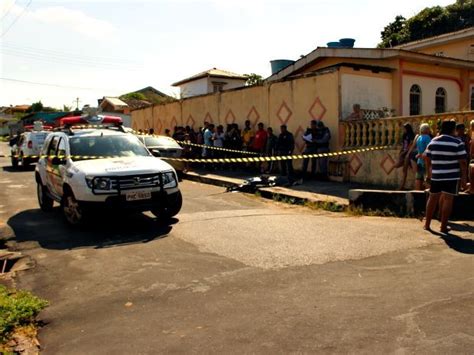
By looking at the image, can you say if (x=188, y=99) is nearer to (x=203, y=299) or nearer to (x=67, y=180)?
(x=67, y=180)

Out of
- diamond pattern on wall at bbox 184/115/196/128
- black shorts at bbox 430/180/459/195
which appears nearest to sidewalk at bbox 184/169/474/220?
black shorts at bbox 430/180/459/195

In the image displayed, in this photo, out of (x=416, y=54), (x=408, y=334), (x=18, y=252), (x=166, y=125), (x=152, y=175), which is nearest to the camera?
(x=408, y=334)

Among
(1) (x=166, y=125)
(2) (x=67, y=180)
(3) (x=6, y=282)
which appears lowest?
(3) (x=6, y=282)

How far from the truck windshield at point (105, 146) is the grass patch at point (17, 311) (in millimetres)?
4080

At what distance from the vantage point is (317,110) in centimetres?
1437

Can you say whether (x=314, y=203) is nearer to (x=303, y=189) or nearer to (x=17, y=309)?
(x=303, y=189)

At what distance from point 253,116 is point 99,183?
33.6ft

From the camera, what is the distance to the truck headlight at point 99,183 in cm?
773

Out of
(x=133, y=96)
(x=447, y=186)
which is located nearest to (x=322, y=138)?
(x=447, y=186)

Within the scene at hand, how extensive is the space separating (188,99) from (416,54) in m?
10.2

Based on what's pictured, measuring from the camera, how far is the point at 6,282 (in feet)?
18.8

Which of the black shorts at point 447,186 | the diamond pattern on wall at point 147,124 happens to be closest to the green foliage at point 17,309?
the black shorts at point 447,186

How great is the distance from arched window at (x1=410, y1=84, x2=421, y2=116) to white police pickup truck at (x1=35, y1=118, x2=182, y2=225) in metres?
9.95

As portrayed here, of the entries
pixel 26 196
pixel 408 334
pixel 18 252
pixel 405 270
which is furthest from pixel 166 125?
pixel 408 334
